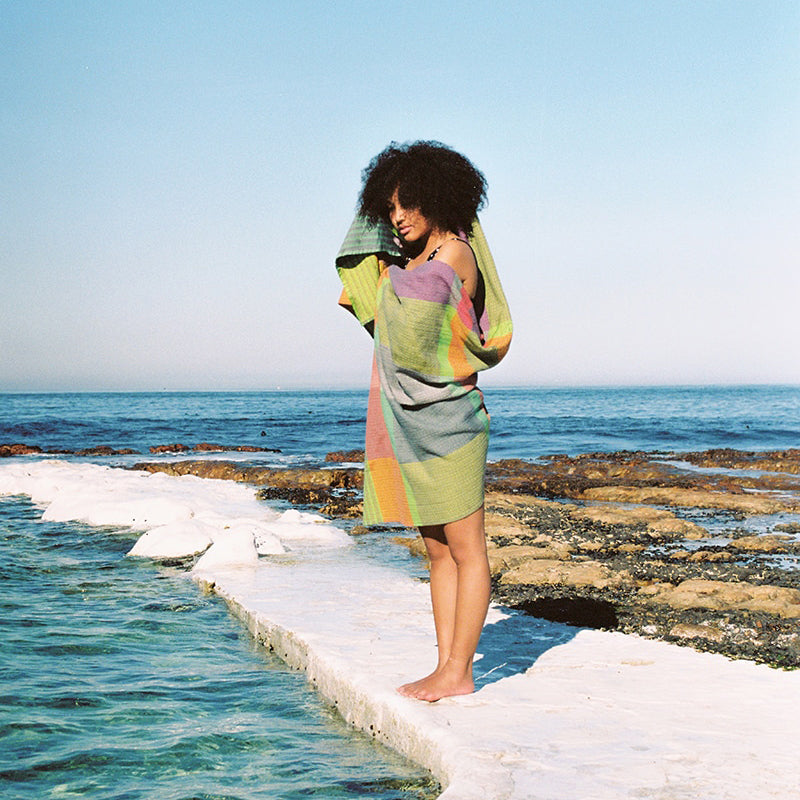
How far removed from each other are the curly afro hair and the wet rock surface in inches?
104

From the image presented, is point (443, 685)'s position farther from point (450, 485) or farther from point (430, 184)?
point (430, 184)

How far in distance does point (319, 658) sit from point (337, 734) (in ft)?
1.82

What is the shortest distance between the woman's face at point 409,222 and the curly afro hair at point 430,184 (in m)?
0.02

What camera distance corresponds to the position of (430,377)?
313 cm

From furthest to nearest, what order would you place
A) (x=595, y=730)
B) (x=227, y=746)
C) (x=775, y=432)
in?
(x=775, y=432), (x=227, y=746), (x=595, y=730)

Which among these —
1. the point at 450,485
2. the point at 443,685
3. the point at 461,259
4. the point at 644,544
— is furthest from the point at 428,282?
the point at 644,544

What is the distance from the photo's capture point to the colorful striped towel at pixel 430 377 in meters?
3.08

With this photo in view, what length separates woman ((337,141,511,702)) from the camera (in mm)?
3117

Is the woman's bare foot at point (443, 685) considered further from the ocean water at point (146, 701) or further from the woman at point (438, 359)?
the ocean water at point (146, 701)

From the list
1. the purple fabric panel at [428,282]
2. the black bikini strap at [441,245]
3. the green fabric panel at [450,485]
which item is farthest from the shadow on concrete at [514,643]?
the black bikini strap at [441,245]

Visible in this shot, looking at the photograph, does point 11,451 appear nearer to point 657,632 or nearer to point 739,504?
point 739,504

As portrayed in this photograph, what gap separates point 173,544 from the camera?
22.9ft

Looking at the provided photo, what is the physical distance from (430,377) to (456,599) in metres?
0.93

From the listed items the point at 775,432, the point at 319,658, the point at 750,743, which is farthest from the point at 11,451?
the point at 775,432
